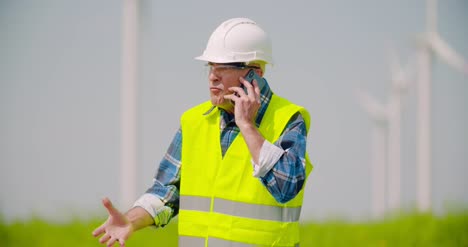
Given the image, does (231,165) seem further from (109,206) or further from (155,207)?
(109,206)

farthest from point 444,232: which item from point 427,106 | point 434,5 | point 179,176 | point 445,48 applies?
point 179,176

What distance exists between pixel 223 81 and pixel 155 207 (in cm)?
78

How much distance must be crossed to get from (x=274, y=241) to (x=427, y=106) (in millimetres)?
10225

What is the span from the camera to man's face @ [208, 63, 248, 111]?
4.22m

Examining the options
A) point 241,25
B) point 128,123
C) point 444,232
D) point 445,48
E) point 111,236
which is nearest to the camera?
point 111,236

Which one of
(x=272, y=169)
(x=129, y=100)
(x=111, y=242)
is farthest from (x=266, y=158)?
(x=129, y=100)

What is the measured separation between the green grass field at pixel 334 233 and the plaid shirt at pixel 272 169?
5.16 m

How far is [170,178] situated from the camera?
4.41m

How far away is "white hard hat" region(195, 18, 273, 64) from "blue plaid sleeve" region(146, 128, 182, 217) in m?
0.50

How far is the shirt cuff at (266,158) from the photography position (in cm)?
379

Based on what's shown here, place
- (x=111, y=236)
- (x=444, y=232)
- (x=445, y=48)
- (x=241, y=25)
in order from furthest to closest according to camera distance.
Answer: (x=445, y=48), (x=444, y=232), (x=241, y=25), (x=111, y=236)

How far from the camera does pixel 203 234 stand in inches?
167

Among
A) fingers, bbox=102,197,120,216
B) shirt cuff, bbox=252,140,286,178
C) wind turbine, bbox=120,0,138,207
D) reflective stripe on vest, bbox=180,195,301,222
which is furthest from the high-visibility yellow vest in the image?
wind turbine, bbox=120,0,138,207

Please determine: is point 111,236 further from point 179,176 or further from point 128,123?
point 128,123
